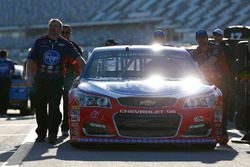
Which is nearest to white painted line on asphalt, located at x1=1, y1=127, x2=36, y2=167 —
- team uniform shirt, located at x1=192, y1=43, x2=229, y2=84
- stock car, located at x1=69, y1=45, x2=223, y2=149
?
stock car, located at x1=69, y1=45, x2=223, y2=149

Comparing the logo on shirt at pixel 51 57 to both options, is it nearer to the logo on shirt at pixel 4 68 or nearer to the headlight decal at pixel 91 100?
the headlight decal at pixel 91 100

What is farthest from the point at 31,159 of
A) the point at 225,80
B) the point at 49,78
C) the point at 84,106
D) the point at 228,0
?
the point at 228,0

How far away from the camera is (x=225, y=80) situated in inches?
435

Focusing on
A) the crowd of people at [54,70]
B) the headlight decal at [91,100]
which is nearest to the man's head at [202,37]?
the crowd of people at [54,70]

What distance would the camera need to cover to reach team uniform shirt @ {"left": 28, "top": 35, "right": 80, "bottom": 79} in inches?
421

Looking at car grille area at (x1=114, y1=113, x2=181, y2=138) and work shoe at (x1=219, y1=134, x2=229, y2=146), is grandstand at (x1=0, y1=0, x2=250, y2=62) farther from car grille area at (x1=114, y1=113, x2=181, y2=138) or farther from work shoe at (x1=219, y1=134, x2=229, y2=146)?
car grille area at (x1=114, y1=113, x2=181, y2=138)

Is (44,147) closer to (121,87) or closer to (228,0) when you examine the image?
(121,87)

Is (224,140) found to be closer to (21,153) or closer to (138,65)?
(138,65)

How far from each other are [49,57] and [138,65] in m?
1.11

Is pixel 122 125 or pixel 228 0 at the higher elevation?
pixel 228 0

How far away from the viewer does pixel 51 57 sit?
10711 mm

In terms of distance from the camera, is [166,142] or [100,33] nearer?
[166,142]

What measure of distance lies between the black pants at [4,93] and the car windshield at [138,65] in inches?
392

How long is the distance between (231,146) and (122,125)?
5.35 feet
